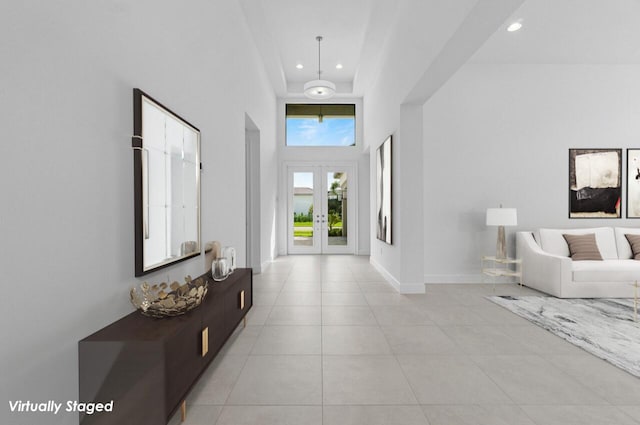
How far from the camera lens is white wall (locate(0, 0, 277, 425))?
1162 millimetres

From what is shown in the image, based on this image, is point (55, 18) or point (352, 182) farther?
point (352, 182)

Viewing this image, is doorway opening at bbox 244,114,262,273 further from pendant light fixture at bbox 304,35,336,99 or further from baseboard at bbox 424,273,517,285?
baseboard at bbox 424,273,517,285

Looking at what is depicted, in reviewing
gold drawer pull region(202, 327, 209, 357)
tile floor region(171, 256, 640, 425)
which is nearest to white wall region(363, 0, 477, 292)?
tile floor region(171, 256, 640, 425)

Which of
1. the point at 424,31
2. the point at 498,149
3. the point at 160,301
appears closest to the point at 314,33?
the point at 424,31

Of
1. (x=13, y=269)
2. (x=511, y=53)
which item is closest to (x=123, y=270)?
(x=13, y=269)

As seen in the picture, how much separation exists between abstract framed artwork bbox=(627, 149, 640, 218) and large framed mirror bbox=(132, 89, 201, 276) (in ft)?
22.0

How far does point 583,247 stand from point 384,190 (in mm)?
3044

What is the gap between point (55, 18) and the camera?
1.33 metres

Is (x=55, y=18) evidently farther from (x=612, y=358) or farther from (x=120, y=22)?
(x=612, y=358)

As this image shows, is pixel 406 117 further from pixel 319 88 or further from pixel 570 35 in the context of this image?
pixel 570 35

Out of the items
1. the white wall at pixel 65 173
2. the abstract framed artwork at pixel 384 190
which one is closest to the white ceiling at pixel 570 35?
the abstract framed artwork at pixel 384 190

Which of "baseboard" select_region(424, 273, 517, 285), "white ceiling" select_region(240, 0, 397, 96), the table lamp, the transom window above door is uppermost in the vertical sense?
"white ceiling" select_region(240, 0, 397, 96)

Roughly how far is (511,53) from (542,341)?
14.2 feet

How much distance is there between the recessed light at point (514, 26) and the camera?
416cm
